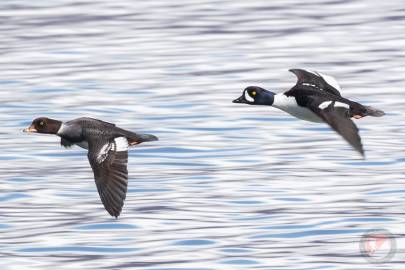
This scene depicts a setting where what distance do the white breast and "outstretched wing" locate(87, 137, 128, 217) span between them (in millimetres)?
1939

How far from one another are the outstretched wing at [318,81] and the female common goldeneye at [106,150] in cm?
263

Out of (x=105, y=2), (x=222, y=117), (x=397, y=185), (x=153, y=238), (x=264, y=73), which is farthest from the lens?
(x=105, y=2)

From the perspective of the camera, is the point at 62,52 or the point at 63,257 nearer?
the point at 63,257

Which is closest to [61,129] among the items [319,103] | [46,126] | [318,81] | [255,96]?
[46,126]

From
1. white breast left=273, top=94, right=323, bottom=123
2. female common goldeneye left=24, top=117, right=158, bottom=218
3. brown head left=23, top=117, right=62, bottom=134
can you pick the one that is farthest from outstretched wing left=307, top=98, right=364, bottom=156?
brown head left=23, top=117, right=62, bottom=134

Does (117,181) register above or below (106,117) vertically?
above

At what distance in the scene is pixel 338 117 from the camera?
1688 centimetres

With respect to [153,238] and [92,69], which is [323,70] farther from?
[153,238]

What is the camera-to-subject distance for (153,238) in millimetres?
18203

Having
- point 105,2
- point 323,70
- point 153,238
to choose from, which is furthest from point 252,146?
point 105,2

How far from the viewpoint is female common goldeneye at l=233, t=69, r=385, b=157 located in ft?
54.7

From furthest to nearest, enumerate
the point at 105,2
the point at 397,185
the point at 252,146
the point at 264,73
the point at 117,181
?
the point at 105,2 < the point at 264,73 < the point at 252,146 < the point at 397,185 < the point at 117,181

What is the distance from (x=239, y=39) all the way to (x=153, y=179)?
13.2 metres

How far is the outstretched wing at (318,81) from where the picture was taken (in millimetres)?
18906
